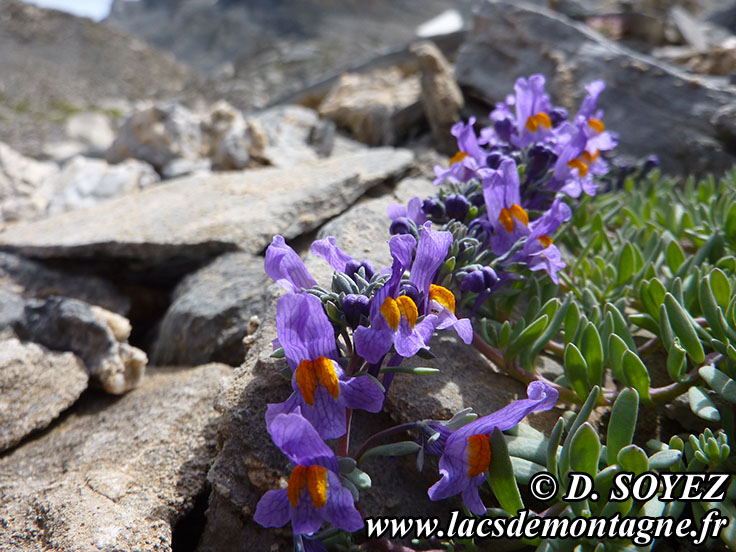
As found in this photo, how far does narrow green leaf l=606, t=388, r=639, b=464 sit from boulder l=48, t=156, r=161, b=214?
159 inches

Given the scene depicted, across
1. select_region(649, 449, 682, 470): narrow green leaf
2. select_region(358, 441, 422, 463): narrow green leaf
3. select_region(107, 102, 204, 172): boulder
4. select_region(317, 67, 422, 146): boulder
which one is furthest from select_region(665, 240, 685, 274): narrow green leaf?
select_region(107, 102, 204, 172): boulder

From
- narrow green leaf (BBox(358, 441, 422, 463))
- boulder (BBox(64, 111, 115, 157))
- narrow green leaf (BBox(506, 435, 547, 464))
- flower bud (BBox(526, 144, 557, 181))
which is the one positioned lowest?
boulder (BBox(64, 111, 115, 157))

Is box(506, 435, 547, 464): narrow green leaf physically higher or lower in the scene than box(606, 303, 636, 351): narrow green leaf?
lower

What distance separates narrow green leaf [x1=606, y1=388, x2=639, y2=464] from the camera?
1.30m

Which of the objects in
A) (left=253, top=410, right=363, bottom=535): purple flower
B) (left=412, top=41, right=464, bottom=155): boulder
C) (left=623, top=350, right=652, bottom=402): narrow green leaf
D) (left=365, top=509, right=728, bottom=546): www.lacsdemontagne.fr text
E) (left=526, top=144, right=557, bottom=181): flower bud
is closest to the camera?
Answer: (left=253, top=410, right=363, bottom=535): purple flower

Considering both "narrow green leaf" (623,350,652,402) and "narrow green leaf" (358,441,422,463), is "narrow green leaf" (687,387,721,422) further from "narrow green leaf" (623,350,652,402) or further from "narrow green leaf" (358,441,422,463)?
"narrow green leaf" (358,441,422,463)

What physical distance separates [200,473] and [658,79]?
3.91 m

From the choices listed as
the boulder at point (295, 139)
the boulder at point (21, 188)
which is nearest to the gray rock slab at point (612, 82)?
the boulder at point (295, 139)

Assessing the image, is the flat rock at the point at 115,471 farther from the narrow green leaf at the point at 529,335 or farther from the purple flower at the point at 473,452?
the narrow green leaf at the point at 529,335

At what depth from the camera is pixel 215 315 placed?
239cm

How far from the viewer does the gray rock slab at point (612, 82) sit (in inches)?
147

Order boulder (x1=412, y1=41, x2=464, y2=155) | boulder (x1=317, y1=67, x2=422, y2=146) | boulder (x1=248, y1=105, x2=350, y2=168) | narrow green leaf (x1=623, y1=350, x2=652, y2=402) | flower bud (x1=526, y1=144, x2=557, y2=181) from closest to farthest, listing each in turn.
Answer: narrow green leaf (x1=623, y1=350, x2=652, y2=402)
flower bud (x1=526, y1=144, x2=557, y2=181)
boulder (x1=412, y1=41, x2=464, y2=155)
boulder (x1=248, y1=105, x2=350, y2=168)
boulder (x1=317, y1=67, x2=422, y2=146)

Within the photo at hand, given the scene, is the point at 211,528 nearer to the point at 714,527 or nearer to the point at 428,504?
the point at 428,504

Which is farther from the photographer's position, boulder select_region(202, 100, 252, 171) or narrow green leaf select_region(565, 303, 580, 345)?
boulder select_region(202, 100, 252, 171)
